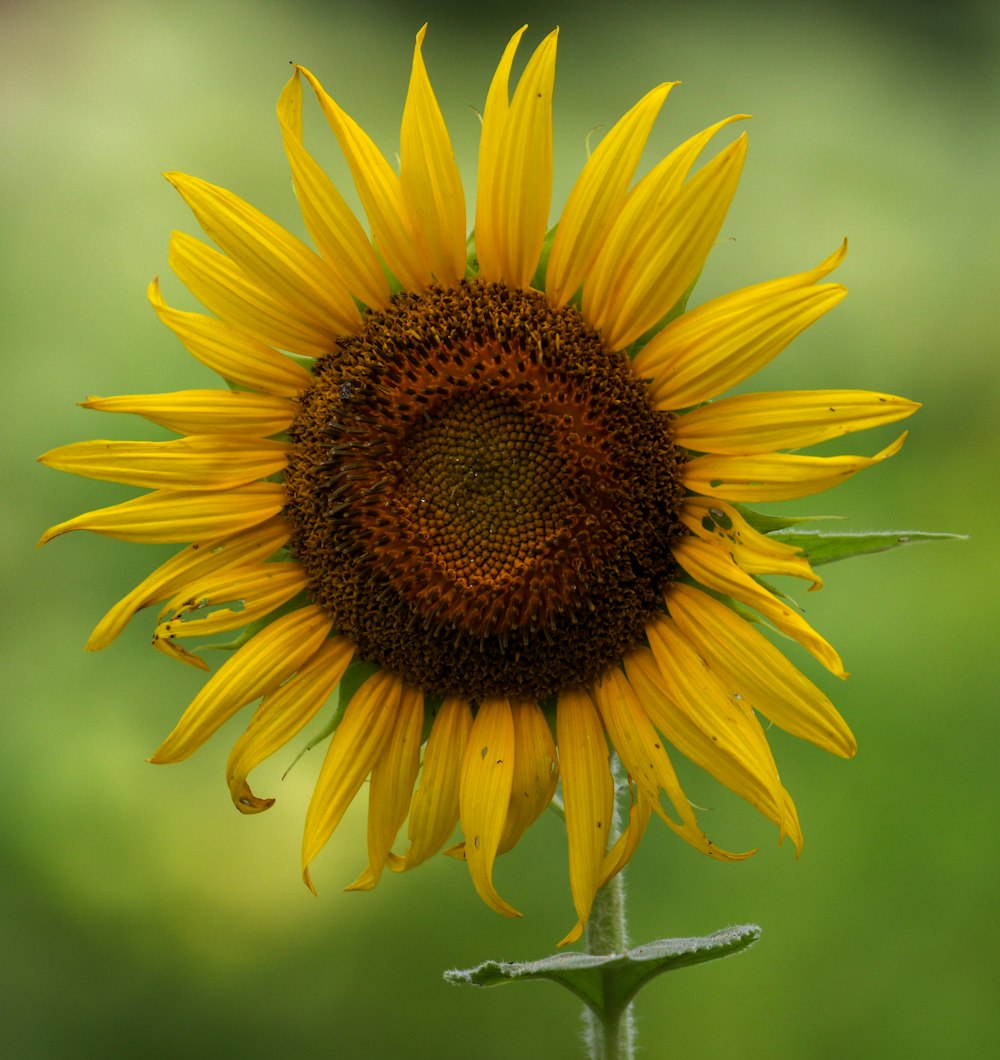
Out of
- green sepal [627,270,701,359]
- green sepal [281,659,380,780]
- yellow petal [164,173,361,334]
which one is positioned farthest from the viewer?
green sepal [281,659,380,780]

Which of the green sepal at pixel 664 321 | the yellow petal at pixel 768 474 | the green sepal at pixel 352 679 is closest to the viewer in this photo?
the yellow petal at pixel 768 474

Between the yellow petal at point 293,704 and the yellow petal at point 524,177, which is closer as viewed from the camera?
the yellow petal at point 524,177

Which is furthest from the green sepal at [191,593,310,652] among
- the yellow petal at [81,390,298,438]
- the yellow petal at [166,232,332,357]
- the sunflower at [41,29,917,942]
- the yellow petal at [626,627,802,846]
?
the yellow petal at [626,627,802,846]

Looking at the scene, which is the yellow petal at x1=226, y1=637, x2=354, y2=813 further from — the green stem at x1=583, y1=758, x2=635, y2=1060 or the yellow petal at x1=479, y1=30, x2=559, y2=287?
the yellow petal at x1=479, y1=30, x2=559, y2=287

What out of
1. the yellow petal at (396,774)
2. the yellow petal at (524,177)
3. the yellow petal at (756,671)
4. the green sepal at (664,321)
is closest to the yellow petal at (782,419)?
the green sepal at (664,321)

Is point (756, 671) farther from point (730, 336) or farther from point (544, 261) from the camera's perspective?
point (544, 261)

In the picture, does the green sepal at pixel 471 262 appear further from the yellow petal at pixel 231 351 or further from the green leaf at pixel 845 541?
the green leaf at pixel 845 541

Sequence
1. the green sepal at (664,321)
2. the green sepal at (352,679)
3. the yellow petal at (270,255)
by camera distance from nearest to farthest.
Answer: the green sepal at (664,321) → the yellow petal at (270,255) → the green sepal at (352,679)

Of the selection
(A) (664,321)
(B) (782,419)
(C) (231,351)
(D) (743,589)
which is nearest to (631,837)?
(D) (743,589)

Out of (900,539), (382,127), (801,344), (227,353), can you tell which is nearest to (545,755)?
(900,539)
